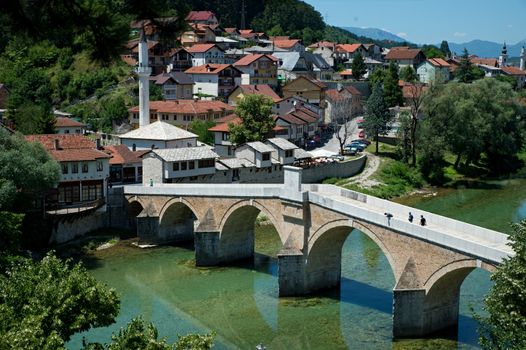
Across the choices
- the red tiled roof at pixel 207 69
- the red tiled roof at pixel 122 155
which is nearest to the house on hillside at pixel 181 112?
the red tiled roof at pixel 207 69

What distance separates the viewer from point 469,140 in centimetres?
4884

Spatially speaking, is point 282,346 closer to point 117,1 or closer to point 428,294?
point 428,294

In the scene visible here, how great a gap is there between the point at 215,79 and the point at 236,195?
3527 centimetres

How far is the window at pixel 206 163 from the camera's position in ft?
129

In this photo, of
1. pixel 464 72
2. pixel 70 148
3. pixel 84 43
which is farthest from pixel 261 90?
pixel 84 43

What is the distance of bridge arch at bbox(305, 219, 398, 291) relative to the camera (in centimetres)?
2655

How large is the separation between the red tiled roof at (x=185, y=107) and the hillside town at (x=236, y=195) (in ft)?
0.60

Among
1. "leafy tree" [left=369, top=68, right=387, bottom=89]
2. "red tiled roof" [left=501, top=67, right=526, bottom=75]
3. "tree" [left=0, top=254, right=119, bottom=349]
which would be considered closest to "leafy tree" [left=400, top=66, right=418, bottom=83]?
"leafy tree" [left=369, top=68, right=387, bottom=89]

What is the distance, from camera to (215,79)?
64062 mm

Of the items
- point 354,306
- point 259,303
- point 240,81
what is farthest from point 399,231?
point 240,81

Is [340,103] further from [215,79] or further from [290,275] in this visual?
[290,275]

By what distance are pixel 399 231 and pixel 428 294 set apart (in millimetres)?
2222

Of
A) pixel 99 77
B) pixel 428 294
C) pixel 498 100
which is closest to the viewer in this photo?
pixel 428 294

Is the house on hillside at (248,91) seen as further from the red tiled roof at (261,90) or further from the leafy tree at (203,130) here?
the leafy tree at (203,130)
